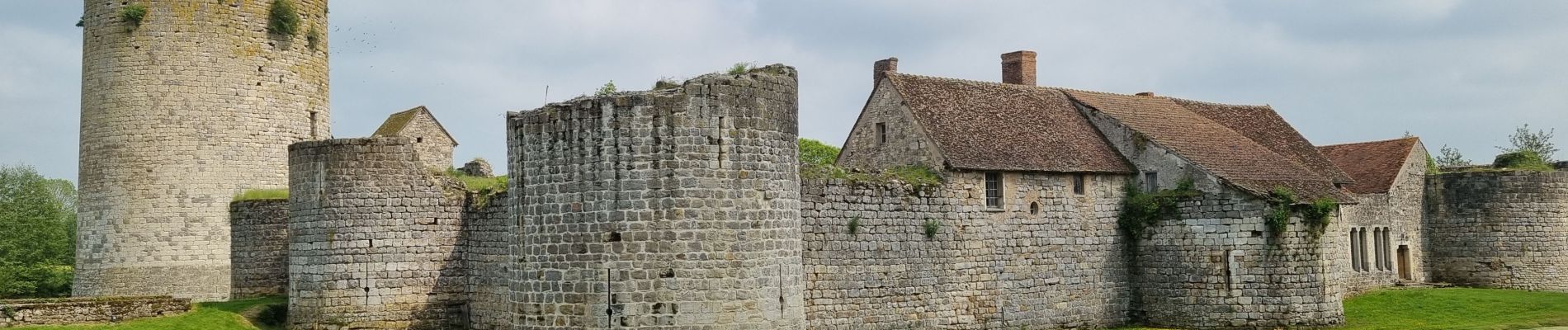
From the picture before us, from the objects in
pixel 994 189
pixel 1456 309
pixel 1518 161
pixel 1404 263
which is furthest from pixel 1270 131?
pixel 994 189

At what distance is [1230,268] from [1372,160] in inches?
568

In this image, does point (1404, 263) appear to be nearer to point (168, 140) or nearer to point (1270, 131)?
point (1270, 131)

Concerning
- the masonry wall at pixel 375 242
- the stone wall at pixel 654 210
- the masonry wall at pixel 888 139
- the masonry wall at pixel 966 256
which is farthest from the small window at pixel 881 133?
the stone wall at pixel 654 210

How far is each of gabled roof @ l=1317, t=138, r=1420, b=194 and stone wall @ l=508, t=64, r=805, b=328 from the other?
88.1 ft

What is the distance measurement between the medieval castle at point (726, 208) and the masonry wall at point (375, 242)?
0.16 feet

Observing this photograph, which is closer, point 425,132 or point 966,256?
point 966,256

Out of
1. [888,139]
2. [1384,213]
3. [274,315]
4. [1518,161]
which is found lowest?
[274,315]

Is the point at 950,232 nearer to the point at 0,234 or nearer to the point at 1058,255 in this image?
the point at 1058,255

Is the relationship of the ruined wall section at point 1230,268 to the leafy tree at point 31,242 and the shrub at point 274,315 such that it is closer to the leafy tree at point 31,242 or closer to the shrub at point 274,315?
the shrub at point 274,315

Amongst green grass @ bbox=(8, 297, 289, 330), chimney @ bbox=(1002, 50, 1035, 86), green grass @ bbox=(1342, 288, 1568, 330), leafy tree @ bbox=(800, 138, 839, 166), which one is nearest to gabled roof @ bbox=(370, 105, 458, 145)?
green grass @ bbox=(8, 297, 289, 330)

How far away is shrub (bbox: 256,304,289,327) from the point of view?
1101 inches

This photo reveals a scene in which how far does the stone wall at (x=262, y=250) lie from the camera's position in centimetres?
3100

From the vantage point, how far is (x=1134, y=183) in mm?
34062

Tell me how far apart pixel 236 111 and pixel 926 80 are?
16.8m
